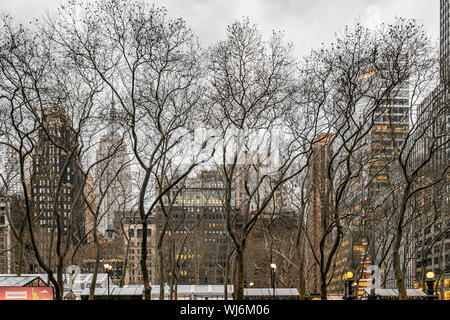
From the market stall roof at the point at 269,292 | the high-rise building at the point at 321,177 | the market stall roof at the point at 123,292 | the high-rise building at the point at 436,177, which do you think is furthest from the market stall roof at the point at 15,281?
the high-rise building at the point at 436,177

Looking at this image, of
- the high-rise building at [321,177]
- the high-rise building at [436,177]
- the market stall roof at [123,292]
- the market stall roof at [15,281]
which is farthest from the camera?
the market stall roof at [123,292]

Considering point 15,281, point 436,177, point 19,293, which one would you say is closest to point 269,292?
point 436,177

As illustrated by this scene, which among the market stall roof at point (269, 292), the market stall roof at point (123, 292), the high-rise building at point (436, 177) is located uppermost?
the high-rise building at point (436, 177)

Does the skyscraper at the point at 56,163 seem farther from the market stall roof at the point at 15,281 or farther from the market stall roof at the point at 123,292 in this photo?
the market stall roof at the point at 123,292

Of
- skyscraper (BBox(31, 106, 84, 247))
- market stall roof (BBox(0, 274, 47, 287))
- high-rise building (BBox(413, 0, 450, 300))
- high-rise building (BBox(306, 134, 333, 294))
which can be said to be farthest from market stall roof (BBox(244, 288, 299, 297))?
market stall roof (BBox(0, 274, 47, 287))

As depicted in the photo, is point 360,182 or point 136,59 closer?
point 136,59

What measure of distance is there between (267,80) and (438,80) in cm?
779

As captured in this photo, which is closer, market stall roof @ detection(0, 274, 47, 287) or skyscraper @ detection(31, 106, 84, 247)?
market stall roof @ detection(0, 274, 47, 287)

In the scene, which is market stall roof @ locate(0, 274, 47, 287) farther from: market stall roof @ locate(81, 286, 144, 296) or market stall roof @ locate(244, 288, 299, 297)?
market stall roof @ locate(244, 288, 299, 297)

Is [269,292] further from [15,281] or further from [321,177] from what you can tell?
[15,281]

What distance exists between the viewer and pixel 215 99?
75.7 feet

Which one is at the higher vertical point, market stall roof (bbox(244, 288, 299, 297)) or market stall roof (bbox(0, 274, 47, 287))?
market stall roof (bbox(0, 274, 47, 287))
